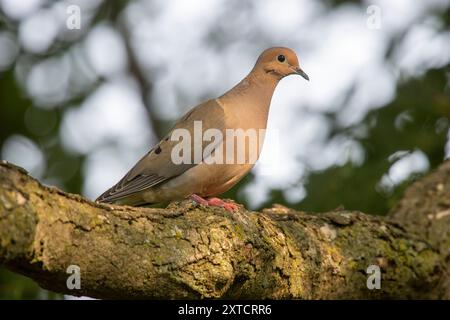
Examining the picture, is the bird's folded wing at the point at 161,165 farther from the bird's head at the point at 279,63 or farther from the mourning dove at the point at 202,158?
the bird's head at the point at 279,63

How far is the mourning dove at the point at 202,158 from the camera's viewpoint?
188 inches

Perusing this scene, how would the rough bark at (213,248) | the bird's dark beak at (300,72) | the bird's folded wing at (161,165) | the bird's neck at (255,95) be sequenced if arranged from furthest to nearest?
the bird's dark beak at (300,72) < the bird's neck at (255,95) < the bird's folded wing at (161,165) < the rough bark at (213,248)

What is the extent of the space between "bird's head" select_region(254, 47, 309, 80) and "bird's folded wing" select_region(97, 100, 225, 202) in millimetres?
598

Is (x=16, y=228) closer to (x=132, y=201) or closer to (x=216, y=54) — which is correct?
(x=132, y=201)

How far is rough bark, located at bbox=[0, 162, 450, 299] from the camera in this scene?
2.77 metres

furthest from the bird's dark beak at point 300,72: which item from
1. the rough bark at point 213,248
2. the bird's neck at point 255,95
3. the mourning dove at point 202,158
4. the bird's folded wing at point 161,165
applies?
the rough bark at point 213,248

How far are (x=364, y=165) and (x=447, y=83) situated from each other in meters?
0.97

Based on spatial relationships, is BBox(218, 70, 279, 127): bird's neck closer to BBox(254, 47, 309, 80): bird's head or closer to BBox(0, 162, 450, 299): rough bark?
BBox(254, 47, 309, 80): bird's head

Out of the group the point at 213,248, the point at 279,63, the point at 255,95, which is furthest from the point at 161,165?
the point at 213,248

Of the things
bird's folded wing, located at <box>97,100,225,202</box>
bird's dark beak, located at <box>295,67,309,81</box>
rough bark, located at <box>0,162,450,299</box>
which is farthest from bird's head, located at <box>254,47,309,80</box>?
rough bark, located at <box>0,162,450,299</box>

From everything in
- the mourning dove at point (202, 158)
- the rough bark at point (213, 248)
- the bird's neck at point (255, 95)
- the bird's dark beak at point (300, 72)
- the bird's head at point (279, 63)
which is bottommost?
the rough bark at point (213, 248)

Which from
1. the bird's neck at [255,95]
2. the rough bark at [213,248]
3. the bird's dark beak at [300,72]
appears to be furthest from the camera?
the bird's dark beak at [300,72]

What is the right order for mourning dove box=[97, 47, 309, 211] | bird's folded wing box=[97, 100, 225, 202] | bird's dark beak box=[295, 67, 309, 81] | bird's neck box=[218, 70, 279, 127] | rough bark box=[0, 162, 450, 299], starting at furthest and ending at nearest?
1. bird's dark beak box=[295, 67, 309, 81]
2. bird's neck box=[218, 70, 279, 127]
3. bird's folded wing box=[97, 100, 225, 202]
4. mourning dove box=[97, 47, 309, 211]
5. rough bark box=[0, 162, 450, 299]

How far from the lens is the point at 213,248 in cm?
330
